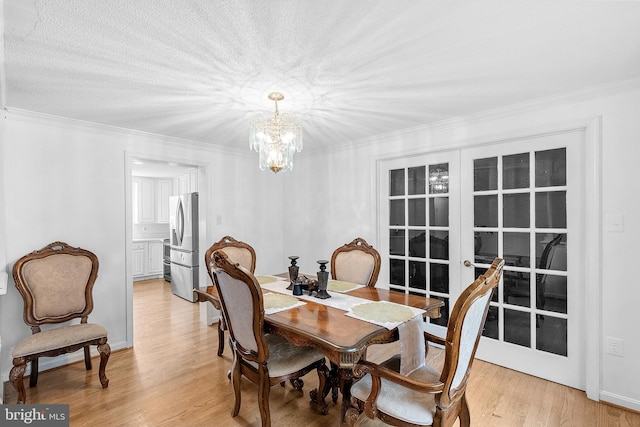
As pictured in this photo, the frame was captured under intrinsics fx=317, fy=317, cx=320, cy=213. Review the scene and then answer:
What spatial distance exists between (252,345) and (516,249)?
2.39 meters

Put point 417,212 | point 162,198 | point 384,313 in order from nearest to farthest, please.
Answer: point 384,313 < point 417,212 < point 162,198

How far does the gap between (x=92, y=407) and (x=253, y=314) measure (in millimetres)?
1558

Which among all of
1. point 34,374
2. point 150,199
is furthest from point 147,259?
point 34,374

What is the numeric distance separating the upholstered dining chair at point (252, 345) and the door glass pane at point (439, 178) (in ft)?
6.80

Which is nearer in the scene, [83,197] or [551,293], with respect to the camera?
[551,293]

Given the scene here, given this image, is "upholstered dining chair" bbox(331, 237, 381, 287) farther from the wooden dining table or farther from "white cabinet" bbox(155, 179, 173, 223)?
"white cabinet" bbox(155, 179, 173, 223)

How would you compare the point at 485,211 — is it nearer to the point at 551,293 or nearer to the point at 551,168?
the point at 551,168

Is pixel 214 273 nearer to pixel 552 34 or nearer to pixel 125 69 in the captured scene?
pixel 125 69

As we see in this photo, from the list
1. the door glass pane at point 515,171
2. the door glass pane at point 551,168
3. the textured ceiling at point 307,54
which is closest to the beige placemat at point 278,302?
the textured ceiling at point 307,54

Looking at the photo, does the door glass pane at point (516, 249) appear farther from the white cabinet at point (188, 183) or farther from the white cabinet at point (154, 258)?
the white cabinet at point (154, 258)

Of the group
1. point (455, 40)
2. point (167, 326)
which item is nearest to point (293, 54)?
point (455, 40)

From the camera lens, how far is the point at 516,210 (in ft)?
9.23

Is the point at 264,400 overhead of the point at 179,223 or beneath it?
beneath

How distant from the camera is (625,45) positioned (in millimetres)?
1771
